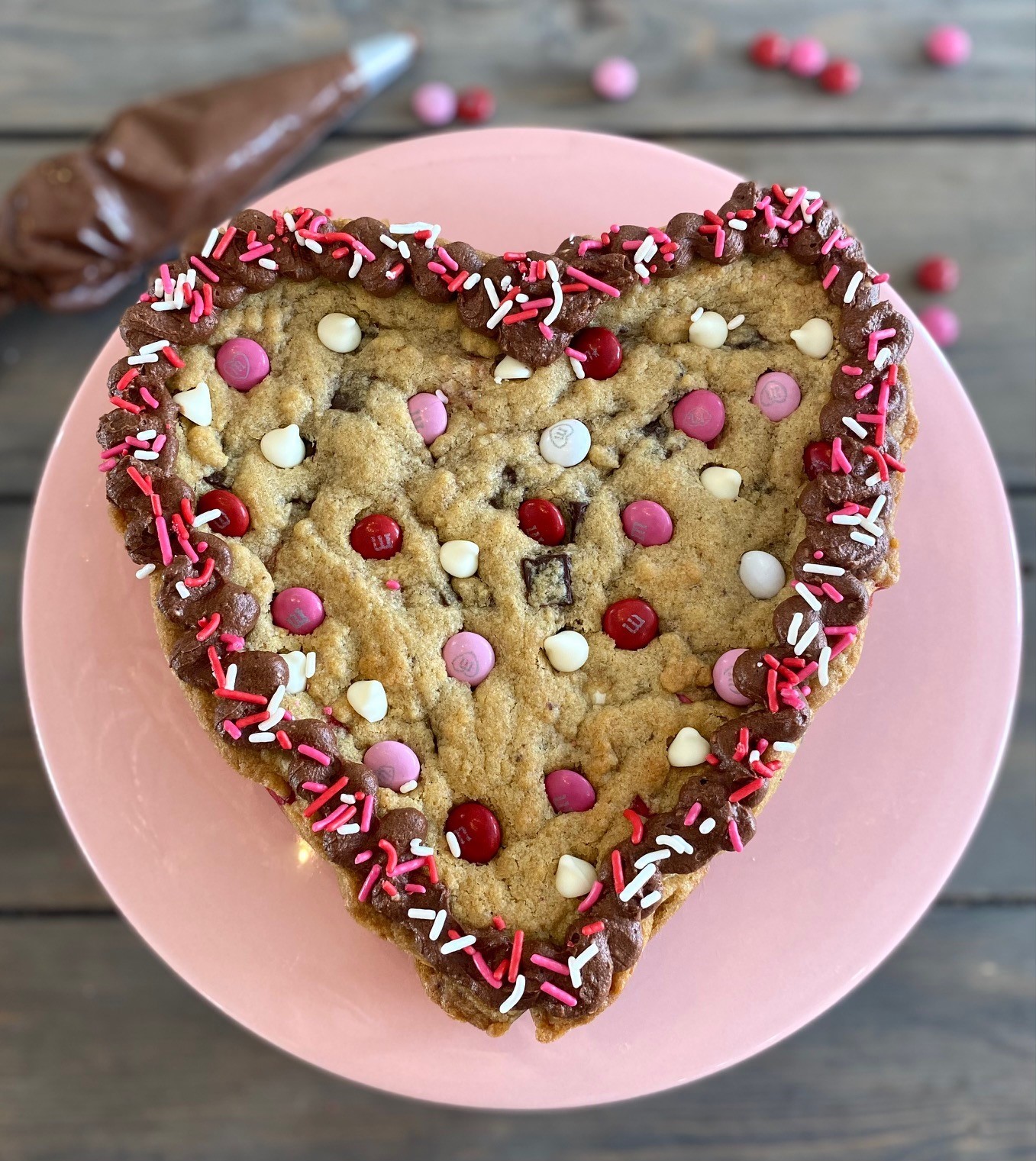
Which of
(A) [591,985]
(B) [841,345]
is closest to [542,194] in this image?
(B) [841,345]

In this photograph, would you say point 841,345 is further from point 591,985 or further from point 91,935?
point 91,935

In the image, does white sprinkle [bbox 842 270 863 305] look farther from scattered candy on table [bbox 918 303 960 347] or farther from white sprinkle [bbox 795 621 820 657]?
scattered candy on table [bbox 918 303 960 347]

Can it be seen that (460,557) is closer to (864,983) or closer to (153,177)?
(153,177)

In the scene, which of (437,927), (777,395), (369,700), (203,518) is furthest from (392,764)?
(777,395)

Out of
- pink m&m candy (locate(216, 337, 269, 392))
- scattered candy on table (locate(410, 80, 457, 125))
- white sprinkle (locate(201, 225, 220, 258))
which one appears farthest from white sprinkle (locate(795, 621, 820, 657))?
scattered candy on table (locate(410, 80, 457, 125))

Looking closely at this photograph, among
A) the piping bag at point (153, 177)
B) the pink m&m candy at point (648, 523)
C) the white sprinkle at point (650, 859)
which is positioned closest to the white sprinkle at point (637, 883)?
the white sprinkle at point (650, 859)

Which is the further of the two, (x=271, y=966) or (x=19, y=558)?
(x=19, y=558)
